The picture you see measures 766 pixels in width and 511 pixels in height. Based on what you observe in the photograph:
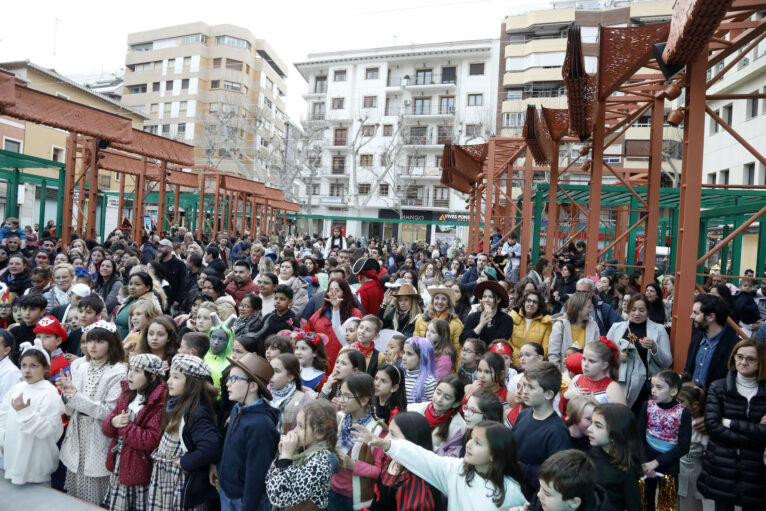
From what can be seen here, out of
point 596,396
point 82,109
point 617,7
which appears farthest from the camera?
point 617,7

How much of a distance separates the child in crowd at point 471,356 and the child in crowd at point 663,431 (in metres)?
1.36

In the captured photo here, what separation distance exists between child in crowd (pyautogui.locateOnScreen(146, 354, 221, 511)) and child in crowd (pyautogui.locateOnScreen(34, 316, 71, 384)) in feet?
5.42

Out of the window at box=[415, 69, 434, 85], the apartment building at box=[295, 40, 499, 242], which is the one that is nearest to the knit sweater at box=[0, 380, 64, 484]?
the apartment building at box=[295, 40, 499, 242]

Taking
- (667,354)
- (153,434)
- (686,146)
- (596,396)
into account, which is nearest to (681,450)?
(596,396)

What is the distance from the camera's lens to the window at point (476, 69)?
152 ft

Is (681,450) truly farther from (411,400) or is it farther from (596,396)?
(411,400)

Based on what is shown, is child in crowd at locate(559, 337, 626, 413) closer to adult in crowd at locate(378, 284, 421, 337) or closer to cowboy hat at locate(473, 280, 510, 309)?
cowboy hat at locate(473, 280, 510, 309)

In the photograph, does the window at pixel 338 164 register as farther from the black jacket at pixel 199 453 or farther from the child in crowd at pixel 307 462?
the child in crowd at pixel 307 462

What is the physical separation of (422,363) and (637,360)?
1861 millimetres

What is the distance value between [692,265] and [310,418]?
4031 mm

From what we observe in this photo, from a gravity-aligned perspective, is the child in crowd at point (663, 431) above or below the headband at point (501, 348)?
below

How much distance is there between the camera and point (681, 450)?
12.3 ft

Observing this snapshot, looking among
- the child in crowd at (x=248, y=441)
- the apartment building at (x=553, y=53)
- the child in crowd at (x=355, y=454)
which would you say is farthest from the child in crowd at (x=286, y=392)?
the apartment building at (x=553, y=53)

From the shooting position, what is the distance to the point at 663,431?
3854 mm
